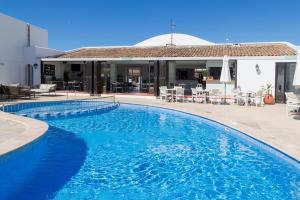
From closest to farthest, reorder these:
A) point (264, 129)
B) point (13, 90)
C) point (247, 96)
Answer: point (264, 129)
point (247, 96)
point (13, 90)

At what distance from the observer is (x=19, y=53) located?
25375mm

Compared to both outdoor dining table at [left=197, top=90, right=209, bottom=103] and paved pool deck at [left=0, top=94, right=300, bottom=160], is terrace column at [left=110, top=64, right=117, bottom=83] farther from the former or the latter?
paved pool deck at [left=0, top=94, right=300, bottom=160]

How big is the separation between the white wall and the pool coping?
1437 cm

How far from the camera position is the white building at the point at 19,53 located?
2338 centimetres

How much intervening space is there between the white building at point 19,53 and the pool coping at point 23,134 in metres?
14.6

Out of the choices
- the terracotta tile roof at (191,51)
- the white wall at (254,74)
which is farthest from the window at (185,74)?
the white wall at (254,74)

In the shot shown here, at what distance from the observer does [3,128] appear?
8422 mm

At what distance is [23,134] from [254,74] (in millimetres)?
15763

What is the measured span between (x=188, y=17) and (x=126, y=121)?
23.6 meters

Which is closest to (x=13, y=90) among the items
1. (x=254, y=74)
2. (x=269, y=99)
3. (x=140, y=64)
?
(x=140, y=64)

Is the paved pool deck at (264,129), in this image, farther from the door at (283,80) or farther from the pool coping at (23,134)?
the door at (283,80)

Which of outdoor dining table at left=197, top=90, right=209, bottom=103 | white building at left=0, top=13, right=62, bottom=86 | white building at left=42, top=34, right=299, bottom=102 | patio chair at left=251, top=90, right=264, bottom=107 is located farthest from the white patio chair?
white building at left=0, top=13, right=62, bottom=86

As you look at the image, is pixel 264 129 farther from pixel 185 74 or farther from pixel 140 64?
pixel 140 64

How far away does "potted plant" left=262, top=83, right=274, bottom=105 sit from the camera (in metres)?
18.3
